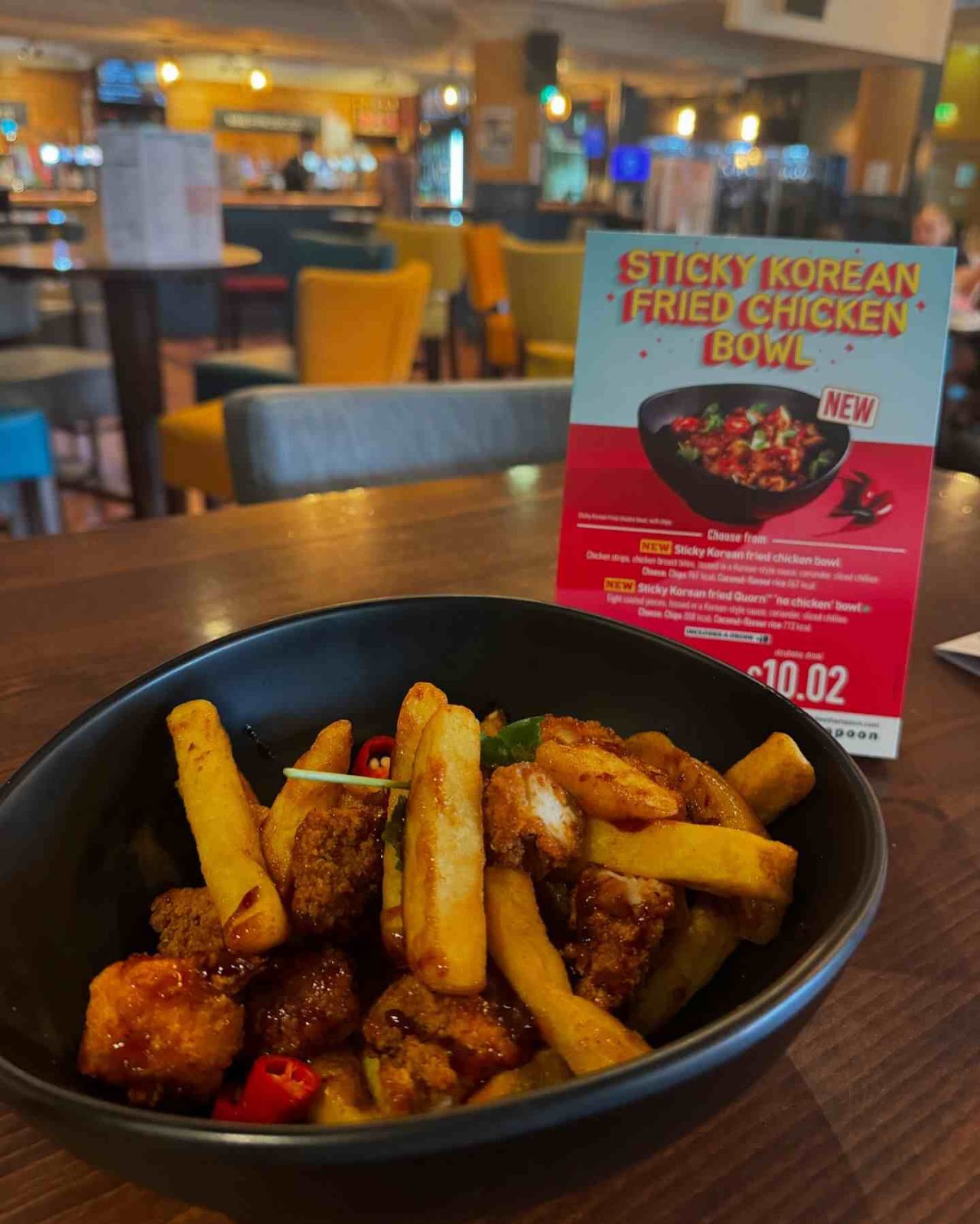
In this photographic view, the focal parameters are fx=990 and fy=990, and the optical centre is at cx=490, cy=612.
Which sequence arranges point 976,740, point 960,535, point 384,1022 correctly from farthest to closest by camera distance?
1. point 960,535
2. point 976,740
3. point 384,1022

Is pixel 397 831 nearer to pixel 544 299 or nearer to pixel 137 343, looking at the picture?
pixel 137 343

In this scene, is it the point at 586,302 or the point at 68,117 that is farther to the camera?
the point at 68,117

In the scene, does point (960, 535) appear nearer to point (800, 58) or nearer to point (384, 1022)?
point (384, 1022)

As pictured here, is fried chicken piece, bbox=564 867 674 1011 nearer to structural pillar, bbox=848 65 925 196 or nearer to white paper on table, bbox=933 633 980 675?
white paper on table, bbox=933 633 980 675

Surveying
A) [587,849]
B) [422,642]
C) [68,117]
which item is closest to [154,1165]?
[587,849]

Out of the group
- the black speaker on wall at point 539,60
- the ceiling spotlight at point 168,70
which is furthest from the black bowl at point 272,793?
the ceiling spotlight at point 168,70

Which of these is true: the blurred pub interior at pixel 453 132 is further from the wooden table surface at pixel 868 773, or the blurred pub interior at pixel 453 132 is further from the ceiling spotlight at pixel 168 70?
the wooden table surface at pixel 868 773
